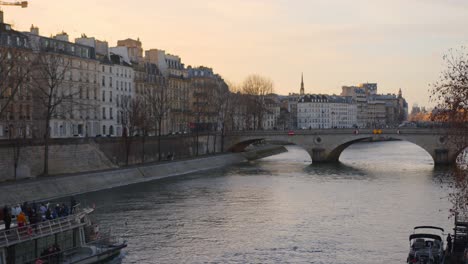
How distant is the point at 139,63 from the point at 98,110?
2604 centimetres

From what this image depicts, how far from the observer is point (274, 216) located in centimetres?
4800

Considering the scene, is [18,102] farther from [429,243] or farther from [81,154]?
[429,243]

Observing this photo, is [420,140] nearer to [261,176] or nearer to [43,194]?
[261,176]

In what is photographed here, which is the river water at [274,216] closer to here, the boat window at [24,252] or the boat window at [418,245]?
the boat window at [418,245]

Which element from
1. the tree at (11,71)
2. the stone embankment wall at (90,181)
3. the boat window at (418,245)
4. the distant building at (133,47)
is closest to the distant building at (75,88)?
the tree at (11,71)

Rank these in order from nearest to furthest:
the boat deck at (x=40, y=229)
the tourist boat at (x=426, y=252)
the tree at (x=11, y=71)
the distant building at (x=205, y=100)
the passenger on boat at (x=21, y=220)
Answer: the boat deck at (x=40, y=229), the passenger on boat at (x=21, y=220), the tourist boat at (x=426, y=252), the tree at (x=11, y=71), the distant building at (x=205, y=100)

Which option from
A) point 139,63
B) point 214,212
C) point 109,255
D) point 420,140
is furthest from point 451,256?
point 139,63

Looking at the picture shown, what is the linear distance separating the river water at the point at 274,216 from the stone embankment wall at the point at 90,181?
208cm

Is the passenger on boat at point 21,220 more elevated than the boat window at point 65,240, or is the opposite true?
the passenger on boat at point 21,220

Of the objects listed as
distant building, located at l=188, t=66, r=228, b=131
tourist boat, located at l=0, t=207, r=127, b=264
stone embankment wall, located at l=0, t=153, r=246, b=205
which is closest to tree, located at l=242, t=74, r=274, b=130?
distant building, located at l=188, t=66, r=228, b=131

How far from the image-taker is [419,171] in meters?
81.3

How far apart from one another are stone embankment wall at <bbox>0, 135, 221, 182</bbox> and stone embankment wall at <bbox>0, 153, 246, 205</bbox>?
11.9 feet

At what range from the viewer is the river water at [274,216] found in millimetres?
36156

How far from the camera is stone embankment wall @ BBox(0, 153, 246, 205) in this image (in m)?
52.3
